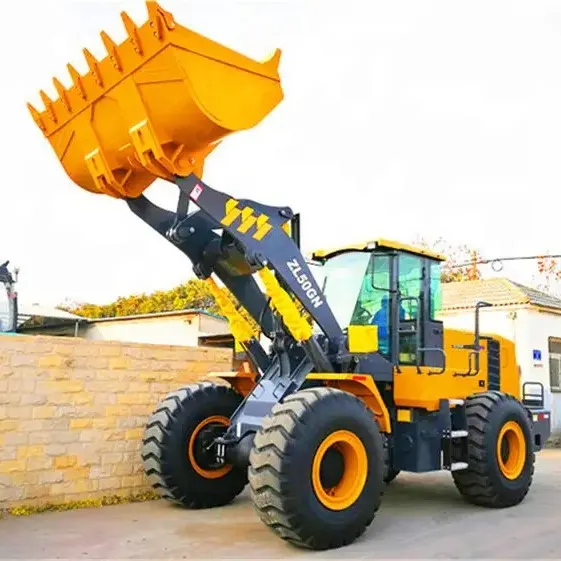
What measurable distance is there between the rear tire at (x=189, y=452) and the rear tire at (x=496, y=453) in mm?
2439

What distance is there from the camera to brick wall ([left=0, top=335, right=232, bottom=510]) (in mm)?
7297

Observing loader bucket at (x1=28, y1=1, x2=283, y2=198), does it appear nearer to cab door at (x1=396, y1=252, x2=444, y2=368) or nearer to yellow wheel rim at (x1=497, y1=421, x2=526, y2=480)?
cab door at (x1=396, y1=252, x2=444, y2=368)

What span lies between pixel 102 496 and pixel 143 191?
3424 mm

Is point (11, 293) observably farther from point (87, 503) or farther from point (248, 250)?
point (248, 250)

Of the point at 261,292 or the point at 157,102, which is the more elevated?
the point at 157,102

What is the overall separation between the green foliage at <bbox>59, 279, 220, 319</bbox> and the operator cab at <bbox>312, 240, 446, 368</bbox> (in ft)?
97.6

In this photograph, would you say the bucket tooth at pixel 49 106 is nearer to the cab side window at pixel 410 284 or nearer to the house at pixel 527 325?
the cab side window at pixel 410 284

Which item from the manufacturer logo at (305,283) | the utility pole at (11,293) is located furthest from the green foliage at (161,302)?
the manufacturer logo at (305,283)

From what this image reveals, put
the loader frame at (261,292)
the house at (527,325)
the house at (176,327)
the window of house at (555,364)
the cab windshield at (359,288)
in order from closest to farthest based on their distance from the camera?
the loader frame at (261,292), the cab windshield at (359,288), the house at (527,325), the window of house at (555,364), the house at (176,327)

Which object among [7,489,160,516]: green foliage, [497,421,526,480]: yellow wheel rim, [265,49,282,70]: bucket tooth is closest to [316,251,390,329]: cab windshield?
[497,421,526,480]: yellow wheel rim

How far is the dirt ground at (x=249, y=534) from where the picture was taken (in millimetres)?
5844

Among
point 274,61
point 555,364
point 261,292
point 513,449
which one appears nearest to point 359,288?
point 261,292

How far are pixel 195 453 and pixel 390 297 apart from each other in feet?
8.63

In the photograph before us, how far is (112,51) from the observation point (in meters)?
5.93
